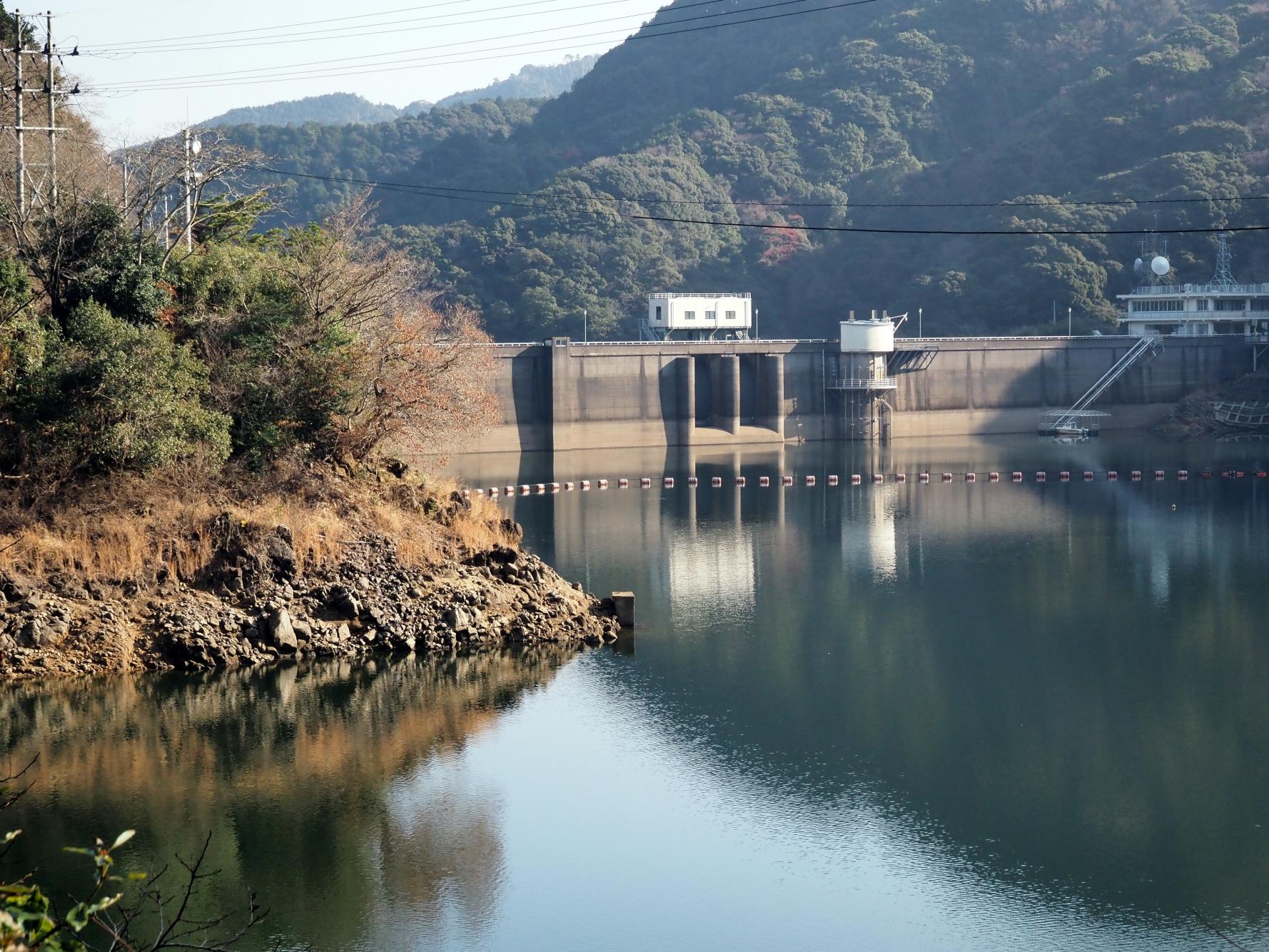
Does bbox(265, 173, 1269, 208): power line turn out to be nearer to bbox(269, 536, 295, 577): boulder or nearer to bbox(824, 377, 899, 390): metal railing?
bbox(824, 377, 899, 390): metal railing

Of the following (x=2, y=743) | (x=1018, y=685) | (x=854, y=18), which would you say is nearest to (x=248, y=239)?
(x=2, y=743)

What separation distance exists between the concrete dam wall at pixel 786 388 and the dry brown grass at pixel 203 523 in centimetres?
2768

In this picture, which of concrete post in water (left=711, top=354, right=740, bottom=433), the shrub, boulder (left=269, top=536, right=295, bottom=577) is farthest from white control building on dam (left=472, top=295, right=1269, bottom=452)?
boulder (left=269, top=536, right=295, bottom=577)

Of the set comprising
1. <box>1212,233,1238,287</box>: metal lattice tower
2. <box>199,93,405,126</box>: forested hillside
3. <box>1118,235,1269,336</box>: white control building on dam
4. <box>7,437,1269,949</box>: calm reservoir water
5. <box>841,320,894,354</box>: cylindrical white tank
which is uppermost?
<box>199,93,405,126</box>: forested hillside

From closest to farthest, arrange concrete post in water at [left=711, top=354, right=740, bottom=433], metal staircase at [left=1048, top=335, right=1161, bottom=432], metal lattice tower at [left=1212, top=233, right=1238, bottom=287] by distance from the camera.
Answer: concrete post in water at [left=711, top=354, right=740, bottom=433] → metal staircase at [left=1048, top=335, right=1161, bottom=432] → metal lattice tower at [left=1212, top=233, right=1238, bottom=287]

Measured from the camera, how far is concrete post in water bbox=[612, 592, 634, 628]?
77.9 feet

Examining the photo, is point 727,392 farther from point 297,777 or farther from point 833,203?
point 297,777

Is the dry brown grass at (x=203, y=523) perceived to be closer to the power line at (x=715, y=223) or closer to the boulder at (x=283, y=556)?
the boulder at (x=283, y=556)

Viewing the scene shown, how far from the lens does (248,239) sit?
30812 millimetres

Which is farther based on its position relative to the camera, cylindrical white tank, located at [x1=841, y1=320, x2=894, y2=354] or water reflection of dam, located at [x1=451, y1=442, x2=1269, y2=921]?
cylindrical white tank, located at [x1=841, y1=320, x2=894, y2=354]

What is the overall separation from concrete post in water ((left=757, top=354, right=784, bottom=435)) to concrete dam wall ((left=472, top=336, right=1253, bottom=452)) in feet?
0.12

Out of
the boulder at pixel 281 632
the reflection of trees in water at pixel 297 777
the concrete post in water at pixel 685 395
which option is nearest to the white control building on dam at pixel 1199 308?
the concrete post in water at pixel 685 395

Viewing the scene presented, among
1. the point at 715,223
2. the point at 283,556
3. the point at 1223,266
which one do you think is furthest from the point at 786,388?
the point at 283,556

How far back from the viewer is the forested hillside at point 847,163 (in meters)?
73.9
